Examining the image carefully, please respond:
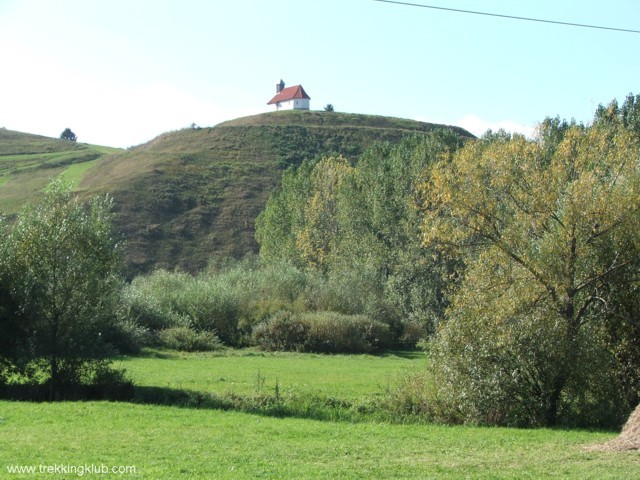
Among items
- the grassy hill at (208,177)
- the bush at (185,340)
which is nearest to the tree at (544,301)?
the bush at (185,340)

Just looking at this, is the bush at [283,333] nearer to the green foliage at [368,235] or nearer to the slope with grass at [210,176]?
the green foliage at [368,235]

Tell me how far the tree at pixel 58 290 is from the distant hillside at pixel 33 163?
62524 mm

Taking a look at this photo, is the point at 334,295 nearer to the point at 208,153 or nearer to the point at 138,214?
the point at 138,214

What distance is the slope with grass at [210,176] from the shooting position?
290 feet

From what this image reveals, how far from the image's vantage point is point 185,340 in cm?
4875

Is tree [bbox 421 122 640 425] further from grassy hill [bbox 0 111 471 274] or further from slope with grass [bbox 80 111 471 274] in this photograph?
grassy hill [bbox 0 111 471 274]

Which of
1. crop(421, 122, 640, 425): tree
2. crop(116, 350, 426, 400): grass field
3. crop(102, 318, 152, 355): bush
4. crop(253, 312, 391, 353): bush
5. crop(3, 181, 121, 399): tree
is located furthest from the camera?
crop(253, 312, 391, 353): bush

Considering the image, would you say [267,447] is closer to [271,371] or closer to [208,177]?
[271,371]

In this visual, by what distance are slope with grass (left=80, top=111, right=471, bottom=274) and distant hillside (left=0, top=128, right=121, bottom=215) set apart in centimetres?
712

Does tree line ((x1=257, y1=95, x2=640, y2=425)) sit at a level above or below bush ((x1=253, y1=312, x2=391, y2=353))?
above

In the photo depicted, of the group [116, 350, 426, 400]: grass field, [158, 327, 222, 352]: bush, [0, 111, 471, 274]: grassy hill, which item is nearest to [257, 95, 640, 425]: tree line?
[116, 350, 426, 400]: grass field

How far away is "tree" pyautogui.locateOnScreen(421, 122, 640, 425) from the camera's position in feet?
74.1

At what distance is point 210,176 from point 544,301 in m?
88.4

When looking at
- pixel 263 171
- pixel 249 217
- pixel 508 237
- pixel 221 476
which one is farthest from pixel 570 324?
pixel 263 171
